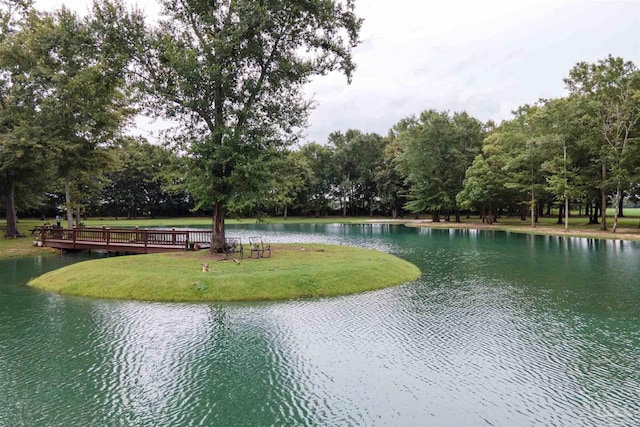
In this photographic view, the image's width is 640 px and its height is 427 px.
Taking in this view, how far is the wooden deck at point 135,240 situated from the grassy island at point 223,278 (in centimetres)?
387

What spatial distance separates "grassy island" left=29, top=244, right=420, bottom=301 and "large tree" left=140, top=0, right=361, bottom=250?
3979mm

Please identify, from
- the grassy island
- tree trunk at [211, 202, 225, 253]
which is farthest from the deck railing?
the grassy island

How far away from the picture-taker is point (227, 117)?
2255 cm

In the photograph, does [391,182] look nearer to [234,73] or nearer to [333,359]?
[234,73]

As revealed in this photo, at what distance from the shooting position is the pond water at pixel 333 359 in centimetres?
759

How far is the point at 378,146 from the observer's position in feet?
274

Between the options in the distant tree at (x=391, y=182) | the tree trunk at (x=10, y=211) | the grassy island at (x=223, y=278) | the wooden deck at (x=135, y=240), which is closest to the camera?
the grassy island at (x=223, y=278)

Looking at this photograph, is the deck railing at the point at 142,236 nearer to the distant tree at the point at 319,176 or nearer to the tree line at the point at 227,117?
the tree line at the point at 227,117

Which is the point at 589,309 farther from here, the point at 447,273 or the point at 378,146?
the point at 378,146

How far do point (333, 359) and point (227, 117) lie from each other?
53.2 feet

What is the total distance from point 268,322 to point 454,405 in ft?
22.0

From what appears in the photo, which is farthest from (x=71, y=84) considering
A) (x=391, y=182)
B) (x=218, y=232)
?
(x=391, y=182)

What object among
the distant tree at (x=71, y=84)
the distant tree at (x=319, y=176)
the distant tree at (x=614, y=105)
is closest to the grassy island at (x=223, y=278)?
the distant tree at (x=71, y=84)

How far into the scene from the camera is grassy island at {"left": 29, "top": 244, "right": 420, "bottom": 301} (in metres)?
16.2
